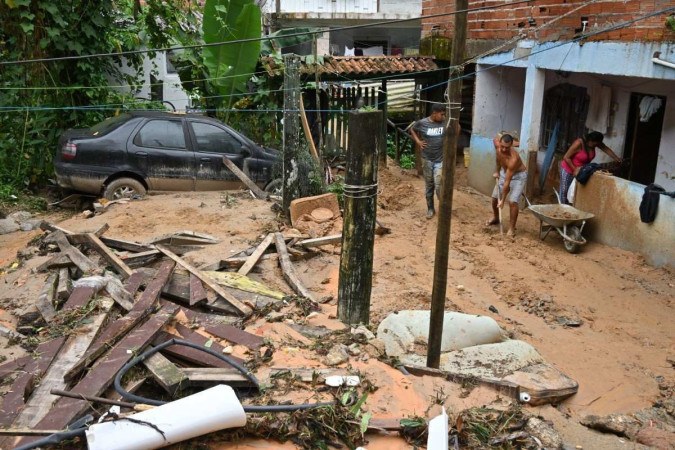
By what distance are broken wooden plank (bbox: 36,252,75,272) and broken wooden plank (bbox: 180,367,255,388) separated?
10.5 feet

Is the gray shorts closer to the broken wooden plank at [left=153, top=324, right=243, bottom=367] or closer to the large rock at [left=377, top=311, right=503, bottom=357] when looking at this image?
the large rock at [left=377, top=311, right=503, bottom=357]

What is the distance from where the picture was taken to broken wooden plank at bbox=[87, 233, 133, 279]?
745 cm

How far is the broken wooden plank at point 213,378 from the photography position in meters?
4.81

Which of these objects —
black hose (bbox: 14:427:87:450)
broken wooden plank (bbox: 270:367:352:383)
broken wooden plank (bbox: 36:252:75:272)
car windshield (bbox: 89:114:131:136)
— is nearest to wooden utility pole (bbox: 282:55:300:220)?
car windshield (bbox: 89:114:131:136)

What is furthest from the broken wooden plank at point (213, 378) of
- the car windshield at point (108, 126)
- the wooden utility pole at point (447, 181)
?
the car windshield at point (108, 126)

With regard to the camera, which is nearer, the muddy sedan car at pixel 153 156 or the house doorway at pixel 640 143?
the muddy sedan car at pixel 153 156

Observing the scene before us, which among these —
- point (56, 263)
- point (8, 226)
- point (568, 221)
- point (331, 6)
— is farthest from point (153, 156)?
point (331, 6)

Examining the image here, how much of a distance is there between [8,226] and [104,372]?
6839 mm

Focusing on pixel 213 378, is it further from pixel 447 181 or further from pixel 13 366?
pixel 447 181

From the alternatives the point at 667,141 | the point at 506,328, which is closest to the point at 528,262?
the point at 506,328

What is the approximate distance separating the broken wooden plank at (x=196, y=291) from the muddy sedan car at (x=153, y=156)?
15.4 ft

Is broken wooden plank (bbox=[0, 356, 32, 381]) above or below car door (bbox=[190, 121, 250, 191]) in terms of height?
below

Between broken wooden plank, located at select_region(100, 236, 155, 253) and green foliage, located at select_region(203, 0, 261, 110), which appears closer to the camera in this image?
broken wooden plank, located at select_region(100, 236, 155, 253)

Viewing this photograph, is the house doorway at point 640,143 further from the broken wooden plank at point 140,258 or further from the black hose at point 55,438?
the black hose at point 55,438
